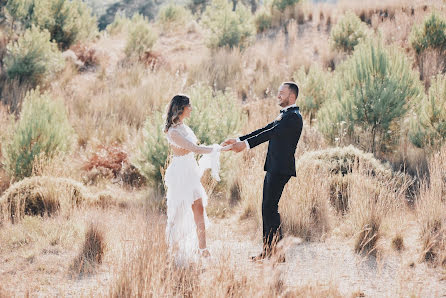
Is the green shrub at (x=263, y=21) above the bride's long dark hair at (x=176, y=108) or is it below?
above

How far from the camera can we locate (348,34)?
547 inches

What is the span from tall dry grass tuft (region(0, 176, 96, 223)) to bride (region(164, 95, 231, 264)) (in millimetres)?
2664

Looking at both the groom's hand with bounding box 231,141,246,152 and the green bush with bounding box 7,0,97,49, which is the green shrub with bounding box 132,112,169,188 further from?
the green bush with bounding box 7,0,97,49

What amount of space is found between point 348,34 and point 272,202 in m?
10.9

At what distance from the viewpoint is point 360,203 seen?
17.3 ft

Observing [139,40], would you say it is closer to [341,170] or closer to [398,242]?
[341,170]

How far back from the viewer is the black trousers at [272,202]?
4.48 meters

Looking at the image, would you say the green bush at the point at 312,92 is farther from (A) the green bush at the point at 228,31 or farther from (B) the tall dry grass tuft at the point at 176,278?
(B) the tall dry grass tuft at the point at 176,278

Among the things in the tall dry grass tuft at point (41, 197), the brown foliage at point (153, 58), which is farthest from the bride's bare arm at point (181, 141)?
the brown foliage at point (153, 58)

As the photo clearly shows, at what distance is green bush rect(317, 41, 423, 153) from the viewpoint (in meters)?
8.47

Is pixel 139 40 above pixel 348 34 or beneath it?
above

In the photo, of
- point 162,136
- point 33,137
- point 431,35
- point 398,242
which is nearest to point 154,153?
point 162,136

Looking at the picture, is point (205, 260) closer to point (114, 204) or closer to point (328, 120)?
point (114, 204)

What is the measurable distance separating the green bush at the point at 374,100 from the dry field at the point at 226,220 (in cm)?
43
